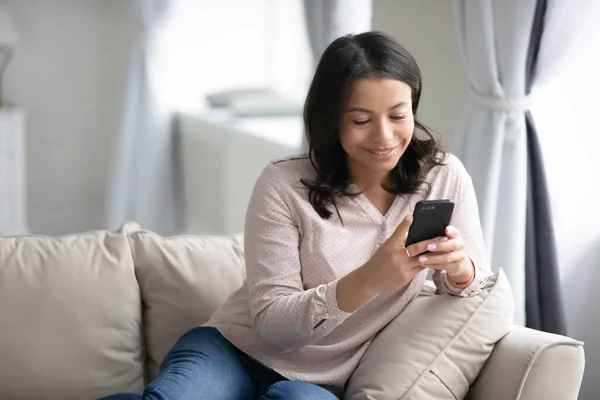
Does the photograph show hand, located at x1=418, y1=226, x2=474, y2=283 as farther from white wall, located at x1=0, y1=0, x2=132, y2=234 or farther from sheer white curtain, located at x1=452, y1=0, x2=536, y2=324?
white wall, located at x1=0, y1=0, x2=132, y2=234

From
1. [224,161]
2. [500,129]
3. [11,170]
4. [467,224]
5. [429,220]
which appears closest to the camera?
[429,220]

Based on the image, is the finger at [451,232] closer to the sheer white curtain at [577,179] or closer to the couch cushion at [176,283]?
the couch cushion at [176,283]

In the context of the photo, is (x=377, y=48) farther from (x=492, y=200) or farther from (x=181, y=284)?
(x=492, y=200)

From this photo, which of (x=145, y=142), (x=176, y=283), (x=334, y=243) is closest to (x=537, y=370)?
(x=334, y=243)

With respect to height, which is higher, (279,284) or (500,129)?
(500,129)

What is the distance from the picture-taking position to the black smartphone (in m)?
1.62

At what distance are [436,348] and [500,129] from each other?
1.02m

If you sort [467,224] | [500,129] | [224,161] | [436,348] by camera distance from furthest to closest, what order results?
[224,161] → [500,129] → [467,224] → [436,348]

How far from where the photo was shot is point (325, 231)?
1839 mm

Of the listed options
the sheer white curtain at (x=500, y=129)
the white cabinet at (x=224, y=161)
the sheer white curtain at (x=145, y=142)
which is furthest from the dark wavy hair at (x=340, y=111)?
the sheer white curtain at (x=145, y=142)

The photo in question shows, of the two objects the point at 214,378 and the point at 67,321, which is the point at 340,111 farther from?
the point at 67,321

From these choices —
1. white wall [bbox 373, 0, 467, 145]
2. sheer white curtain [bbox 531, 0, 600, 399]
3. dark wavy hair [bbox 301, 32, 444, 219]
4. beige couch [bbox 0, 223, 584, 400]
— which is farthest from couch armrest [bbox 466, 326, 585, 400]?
white wall [bbox 373, 0, 467, 145]

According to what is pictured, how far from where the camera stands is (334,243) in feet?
6.03

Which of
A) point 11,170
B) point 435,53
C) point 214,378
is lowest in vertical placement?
point 11,170
